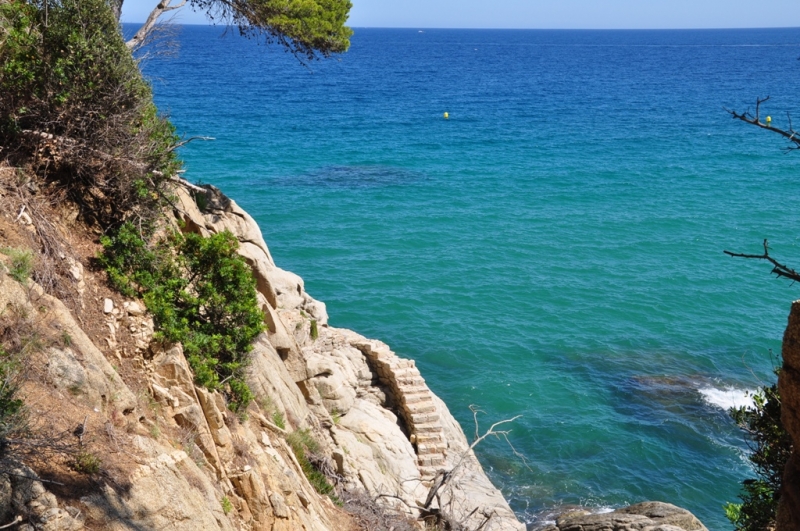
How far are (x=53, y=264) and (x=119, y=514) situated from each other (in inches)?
185

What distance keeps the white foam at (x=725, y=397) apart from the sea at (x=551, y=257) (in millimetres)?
125

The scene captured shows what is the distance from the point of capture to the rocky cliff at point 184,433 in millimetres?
8594

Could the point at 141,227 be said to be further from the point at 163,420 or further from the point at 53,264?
the point at 163,420

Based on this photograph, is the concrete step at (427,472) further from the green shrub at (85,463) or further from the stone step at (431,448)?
the green shrub at (85,463)

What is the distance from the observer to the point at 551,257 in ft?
141

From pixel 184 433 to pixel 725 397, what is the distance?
2437cm

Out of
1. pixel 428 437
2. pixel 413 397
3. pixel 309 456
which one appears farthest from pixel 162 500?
pixel 413 397

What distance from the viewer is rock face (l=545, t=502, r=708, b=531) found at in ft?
61.3

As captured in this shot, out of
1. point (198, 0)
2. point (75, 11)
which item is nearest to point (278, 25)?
point (198, 0)

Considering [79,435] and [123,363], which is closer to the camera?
[79,435]

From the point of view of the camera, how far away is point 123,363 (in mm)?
11367

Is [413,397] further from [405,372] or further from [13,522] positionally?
[13,522]

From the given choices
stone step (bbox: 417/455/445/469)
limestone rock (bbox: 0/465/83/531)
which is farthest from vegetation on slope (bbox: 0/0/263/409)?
stone step (bbox: 417/455/445/469)

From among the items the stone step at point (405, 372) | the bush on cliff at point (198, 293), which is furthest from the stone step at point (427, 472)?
the bush on cliff at point (198, 293)
